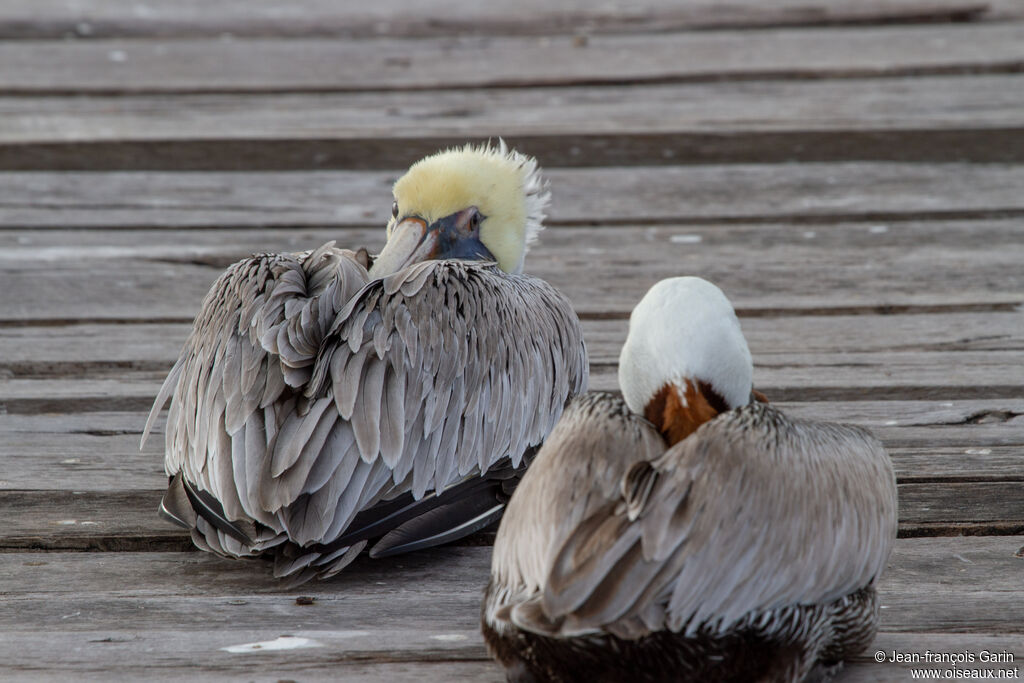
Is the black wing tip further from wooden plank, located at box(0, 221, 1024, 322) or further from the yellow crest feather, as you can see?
wooden plank, located at box(0, 221, 1024, 322)

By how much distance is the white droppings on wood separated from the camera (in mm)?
2160

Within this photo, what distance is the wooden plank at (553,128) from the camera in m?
5.20

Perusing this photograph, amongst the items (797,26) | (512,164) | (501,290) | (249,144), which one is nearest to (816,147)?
(797,26)

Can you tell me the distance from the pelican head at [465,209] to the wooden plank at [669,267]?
481 mm

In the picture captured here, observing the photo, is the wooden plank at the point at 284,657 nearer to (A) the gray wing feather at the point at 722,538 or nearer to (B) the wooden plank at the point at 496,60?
(A) the gray wing feather at the point at 722,538

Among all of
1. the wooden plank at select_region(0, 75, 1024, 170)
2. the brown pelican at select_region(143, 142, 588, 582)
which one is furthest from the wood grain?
the wooden plank at select_region(0, 75, 1024, 170)

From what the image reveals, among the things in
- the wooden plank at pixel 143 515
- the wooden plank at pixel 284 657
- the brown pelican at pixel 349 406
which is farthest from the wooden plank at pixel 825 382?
the wooden plank at pixel 284 657

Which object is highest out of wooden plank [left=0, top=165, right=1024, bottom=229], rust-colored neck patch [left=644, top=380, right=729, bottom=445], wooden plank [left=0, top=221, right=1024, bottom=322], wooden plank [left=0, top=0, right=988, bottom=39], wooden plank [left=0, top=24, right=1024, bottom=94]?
wooden plank [left=0, top=0, right=988, bottom=39]

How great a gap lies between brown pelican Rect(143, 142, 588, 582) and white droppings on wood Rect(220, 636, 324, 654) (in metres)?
0.22

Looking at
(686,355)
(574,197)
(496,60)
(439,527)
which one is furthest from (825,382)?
(496,60)

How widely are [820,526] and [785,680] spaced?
24 centimetres

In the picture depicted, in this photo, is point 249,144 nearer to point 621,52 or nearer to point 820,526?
point 621,52

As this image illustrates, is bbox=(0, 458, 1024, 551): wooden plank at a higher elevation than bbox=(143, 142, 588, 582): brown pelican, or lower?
lower

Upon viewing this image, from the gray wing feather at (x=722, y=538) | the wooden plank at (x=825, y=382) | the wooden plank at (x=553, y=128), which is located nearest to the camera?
the gray wing feather at (x=722, y=538)
